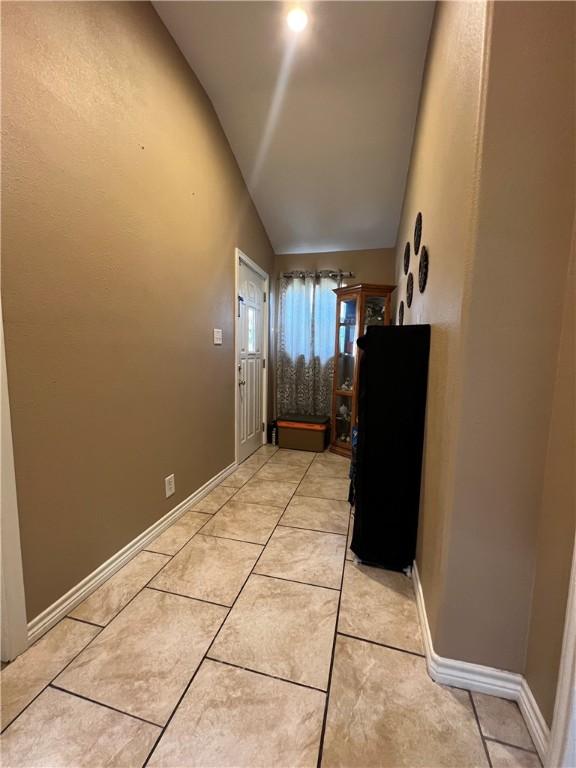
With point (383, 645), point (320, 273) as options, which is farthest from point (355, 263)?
point (383, 645)

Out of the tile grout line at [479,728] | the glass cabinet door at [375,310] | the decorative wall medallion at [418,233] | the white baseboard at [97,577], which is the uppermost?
the decorative wall medallion at [418,233]

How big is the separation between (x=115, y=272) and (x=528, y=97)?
5.21 feet

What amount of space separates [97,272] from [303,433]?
2504 millimetres

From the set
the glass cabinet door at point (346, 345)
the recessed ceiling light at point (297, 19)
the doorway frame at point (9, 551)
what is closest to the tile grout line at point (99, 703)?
the doorway frame at point (9, 551)

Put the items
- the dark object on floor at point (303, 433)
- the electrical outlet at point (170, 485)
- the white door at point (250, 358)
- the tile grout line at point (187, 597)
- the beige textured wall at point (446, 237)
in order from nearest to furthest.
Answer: the beige textured wall at point (446, 237) < the tile grout line at point (187, 597) < the electrical outlet at point (170, 485) < the white door at point (250, 358) < the dark object on floor at point (303, 433)

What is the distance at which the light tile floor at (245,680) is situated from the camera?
0.86 meters

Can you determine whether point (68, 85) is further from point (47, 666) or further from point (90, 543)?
point (47, 666)

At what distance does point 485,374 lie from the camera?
93 cm

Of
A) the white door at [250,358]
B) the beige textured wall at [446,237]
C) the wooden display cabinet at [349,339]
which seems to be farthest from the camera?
the wooden display cabinet at [349,339]

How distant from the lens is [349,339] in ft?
11.4

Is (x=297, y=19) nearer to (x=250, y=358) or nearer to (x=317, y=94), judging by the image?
(x=317, y=94)

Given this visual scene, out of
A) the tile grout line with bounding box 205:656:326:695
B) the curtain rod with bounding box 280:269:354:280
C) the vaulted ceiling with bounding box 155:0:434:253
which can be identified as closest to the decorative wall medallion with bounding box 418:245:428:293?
the vaulted ceiling with bounding box 155:0:434:253

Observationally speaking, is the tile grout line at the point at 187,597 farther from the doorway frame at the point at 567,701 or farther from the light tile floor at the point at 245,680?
the doorway frame at the point at 567,701

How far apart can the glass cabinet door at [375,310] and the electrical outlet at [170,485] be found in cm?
225
